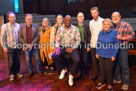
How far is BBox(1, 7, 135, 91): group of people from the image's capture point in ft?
8.65

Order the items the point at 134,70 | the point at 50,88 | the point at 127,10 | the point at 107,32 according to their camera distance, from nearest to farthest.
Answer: the point at 107,32 → the point at 50,88 → the point at 134,70 → the point at 127,10

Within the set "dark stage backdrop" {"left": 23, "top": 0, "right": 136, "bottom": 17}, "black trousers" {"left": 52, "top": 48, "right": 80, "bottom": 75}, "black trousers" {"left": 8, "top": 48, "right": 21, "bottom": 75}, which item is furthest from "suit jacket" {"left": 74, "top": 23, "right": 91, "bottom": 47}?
"dark stage backdrop" {"left": 23, "top": 0, "right": 136, "bottom": 17}

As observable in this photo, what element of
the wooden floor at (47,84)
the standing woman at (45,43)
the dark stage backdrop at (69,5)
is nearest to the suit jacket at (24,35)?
the standing woman at (45,43)

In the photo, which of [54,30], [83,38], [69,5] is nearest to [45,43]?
[54,30]

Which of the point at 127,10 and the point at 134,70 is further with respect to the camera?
the point at 127,10

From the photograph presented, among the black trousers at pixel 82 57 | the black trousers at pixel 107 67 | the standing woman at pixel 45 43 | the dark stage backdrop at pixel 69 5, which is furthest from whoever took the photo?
the dark stage backdrop at pixel 69 5

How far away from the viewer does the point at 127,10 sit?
625 centimetres

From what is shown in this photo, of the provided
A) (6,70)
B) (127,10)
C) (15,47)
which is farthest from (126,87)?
(127,10)

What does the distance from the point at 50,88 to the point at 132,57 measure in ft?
8.53

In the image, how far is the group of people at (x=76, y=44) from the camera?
2.64 metres

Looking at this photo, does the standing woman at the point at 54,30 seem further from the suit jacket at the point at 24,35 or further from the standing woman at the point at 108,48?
the standing woman at the point at 108,48

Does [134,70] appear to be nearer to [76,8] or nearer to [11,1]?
[76,8]

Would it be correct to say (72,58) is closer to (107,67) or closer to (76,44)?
(76,44)

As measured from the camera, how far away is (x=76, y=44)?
3.09 meters
